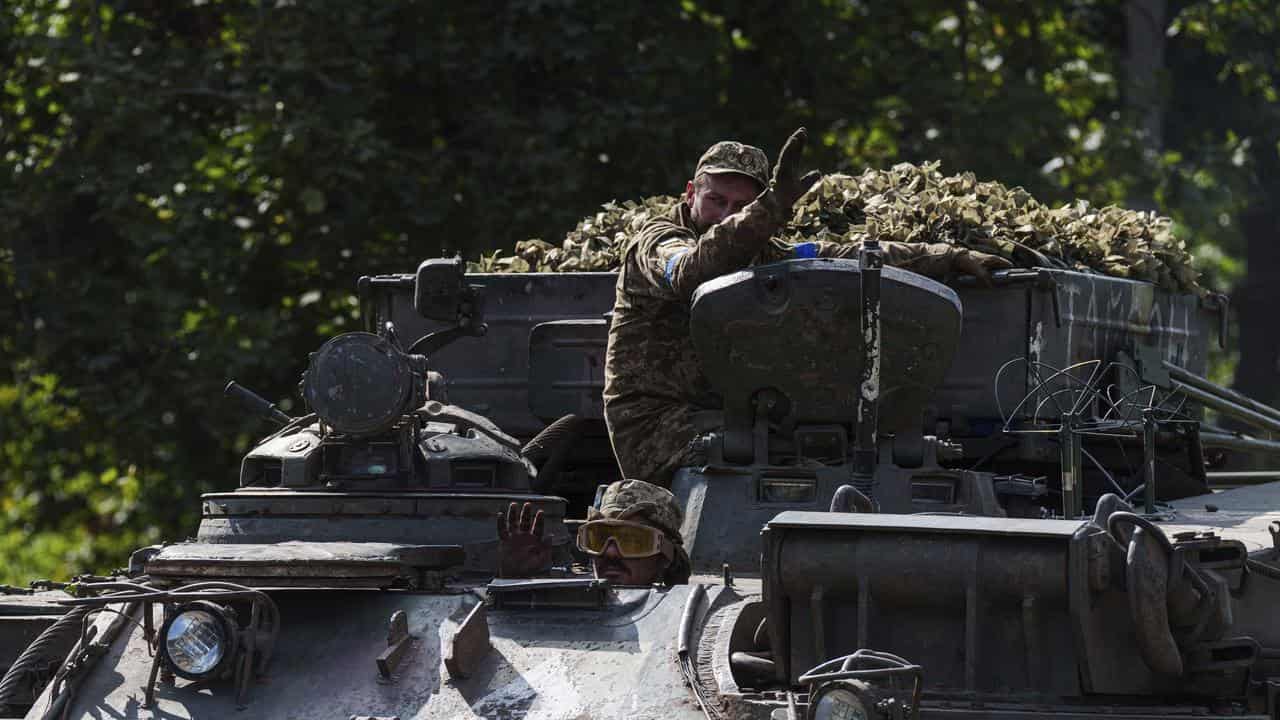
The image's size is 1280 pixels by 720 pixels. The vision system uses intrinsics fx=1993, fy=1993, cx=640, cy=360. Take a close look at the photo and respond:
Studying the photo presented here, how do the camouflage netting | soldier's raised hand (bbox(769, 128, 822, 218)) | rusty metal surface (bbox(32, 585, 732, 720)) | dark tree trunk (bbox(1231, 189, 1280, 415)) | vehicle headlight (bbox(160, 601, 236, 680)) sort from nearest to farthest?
rusty metal surface (bbox(32, 585, 732, 720))
vehicle headlight (bbox(160, 601, 236, 680))
soldier's raised hand (bbox(769, 128, 822, 218))
the camouflage netting
dark tree trunk (bbox(1231, 189, 1280, 415))

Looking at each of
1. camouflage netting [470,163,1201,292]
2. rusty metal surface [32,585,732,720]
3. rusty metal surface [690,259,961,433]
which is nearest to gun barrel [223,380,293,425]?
rusty metal surface [32,585,732,720]

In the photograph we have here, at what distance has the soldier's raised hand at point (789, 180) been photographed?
7.39 metres

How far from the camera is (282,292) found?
17.4 m

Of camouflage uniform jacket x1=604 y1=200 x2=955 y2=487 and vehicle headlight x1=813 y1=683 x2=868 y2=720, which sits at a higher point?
camouflage uniform jacket x1=604 y1=200 x2=955 y2=487

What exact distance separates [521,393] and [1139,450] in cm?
305

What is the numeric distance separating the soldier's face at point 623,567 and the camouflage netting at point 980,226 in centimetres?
270

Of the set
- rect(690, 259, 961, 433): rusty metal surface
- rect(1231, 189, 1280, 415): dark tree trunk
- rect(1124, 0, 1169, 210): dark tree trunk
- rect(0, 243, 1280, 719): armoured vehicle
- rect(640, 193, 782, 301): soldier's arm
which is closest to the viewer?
rect(0, 243, 1280, 719): armoured vehicle

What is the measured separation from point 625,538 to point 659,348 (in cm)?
179

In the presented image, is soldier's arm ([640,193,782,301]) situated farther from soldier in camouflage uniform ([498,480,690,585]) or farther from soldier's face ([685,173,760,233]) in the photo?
soldier in camouflage uniform ([498,480,690,585])

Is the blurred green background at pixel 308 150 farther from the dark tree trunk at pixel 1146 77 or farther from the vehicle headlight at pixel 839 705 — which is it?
the vehicle headlight at pixel 839 705

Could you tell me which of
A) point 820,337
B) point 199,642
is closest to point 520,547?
point 199,642

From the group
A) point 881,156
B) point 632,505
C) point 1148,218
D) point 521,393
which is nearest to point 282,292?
point 881,156

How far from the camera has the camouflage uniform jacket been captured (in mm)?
8375

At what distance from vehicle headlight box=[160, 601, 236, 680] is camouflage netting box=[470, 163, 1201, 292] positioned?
3783mm
